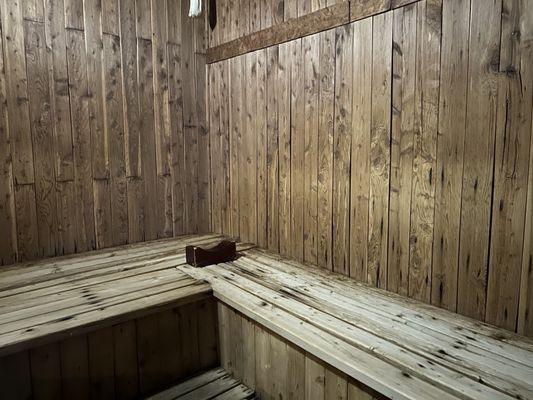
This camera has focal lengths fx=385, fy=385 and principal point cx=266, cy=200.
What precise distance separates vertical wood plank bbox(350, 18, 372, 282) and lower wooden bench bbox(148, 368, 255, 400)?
836 mm

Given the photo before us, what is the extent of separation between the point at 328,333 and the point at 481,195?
0.84 m

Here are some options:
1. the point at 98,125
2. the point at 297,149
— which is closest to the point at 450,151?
the point at 297,149

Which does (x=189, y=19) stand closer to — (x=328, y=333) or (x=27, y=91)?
(x=27, y=91)

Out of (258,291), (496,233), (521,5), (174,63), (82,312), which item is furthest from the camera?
(174,63)

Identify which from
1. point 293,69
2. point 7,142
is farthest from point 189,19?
point 7,142

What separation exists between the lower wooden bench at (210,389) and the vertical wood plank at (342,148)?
32.1 inches

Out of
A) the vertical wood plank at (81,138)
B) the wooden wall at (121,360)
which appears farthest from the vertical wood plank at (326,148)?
the vertical wood plank at (81,138)

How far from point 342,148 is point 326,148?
0.11m

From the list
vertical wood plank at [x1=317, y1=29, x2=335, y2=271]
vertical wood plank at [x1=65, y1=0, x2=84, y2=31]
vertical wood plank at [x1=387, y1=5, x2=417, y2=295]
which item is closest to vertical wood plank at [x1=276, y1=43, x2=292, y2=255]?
vertical wood plank at [x1=317, y1=29, x2=335, y2=271]

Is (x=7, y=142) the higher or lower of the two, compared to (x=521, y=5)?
lower

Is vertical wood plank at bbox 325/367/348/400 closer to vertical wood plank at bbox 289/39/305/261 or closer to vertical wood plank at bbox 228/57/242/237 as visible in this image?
vertical wood plank at bbox 289/39/305/261

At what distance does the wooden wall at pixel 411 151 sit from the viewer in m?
1.50

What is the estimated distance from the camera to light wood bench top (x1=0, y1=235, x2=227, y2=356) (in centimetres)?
156

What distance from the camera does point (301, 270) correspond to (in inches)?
88.0
